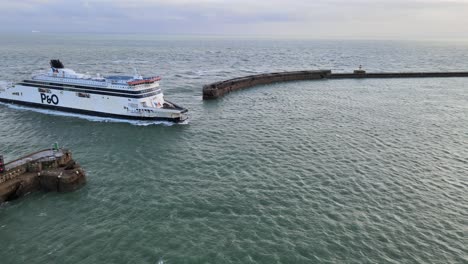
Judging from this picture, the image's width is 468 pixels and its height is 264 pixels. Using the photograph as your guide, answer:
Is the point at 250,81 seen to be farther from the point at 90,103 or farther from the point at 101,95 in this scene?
the point at 90,103

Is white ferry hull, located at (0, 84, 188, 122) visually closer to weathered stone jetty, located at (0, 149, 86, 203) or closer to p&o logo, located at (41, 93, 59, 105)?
p&o logo, located at (41, 93, 59, 105)

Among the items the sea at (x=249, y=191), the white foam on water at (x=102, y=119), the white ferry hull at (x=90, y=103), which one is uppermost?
the white ferry hull at (x=90, y=103)

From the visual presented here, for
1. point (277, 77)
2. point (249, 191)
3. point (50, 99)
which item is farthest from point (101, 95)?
point (277, 77)

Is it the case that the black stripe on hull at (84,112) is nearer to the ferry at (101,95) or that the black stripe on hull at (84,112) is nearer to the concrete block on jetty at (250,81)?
the ferry at (101,95)

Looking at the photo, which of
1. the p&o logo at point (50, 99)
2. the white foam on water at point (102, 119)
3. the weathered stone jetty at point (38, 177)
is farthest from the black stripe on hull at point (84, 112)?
the weathered stone jetty at point (38, 177)

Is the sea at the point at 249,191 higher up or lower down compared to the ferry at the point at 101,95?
lower down

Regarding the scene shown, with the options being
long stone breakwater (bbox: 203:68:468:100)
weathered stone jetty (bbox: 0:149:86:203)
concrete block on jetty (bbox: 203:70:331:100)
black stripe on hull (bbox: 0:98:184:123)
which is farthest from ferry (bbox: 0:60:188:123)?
weathered stone jetty (bbox: 0:149:86:203)
